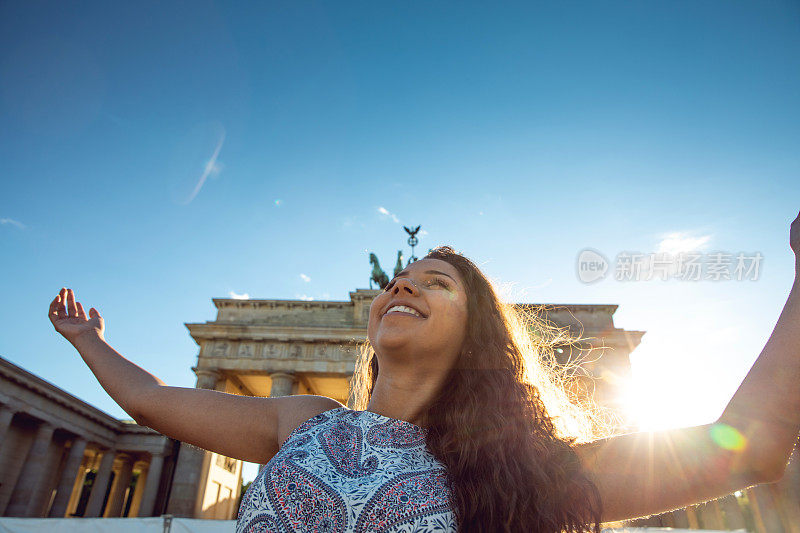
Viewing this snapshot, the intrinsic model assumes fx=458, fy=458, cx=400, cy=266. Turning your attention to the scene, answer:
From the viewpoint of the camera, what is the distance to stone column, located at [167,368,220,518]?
23.7m

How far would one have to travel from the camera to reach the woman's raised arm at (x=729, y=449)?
4.91 feet

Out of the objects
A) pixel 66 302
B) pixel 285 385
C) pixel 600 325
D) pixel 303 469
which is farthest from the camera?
pixel 600 325

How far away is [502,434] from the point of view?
194 centimetres

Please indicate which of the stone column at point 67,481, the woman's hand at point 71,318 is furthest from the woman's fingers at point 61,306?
the stone column at point 67,481

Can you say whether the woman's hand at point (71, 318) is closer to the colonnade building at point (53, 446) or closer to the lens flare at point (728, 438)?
the lens flare at point (728, 438)

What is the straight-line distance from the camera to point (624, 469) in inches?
65.5

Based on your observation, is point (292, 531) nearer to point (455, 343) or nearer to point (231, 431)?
point (231, 431)

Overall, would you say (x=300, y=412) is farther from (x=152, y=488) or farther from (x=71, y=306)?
(x=152, y=488)

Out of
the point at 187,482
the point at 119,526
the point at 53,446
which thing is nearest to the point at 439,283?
the point at 119,526

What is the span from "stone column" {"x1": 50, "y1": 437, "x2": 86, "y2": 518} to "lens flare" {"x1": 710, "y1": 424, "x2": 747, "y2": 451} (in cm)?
3743

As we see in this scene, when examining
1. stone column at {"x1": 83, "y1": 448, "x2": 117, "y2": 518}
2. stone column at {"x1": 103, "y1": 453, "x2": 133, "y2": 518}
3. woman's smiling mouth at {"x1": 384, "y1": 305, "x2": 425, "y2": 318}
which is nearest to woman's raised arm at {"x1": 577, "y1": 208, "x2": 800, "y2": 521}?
woman's smiling mouth at {"x1": 384, "y1": 305, "x2": 425, "y2": 318}

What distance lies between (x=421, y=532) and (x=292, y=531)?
0.43m

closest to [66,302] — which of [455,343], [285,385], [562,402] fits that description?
[455,343]

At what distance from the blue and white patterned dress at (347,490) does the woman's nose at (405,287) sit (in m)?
0.75
